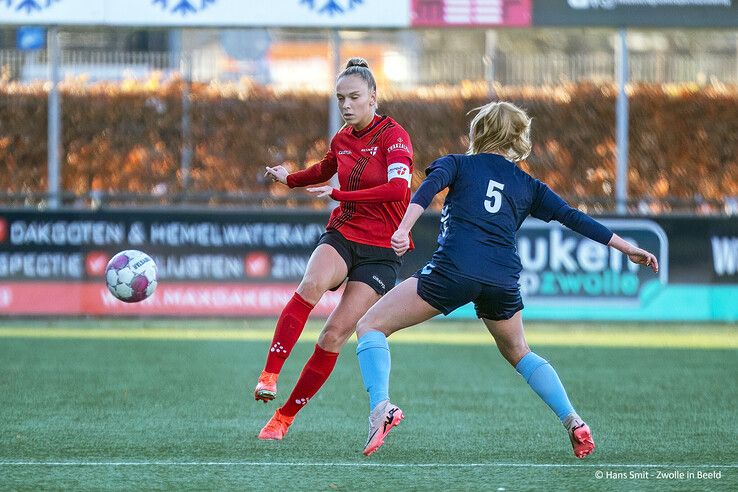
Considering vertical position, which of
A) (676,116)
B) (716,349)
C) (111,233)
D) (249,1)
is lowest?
(716,349)

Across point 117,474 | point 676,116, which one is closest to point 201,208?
point 676,116

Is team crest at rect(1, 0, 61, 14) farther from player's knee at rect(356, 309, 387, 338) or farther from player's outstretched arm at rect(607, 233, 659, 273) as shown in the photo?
player's outstretched arm at rect(607, 233, 659, 273)

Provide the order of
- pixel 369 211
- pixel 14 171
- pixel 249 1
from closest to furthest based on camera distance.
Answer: pixel 369 211 → pixel 249 1 → pixel 14 171

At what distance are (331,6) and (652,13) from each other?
4091 mm

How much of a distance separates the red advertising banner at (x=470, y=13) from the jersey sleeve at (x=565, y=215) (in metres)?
11.0

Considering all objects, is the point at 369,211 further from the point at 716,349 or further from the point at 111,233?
the point at 111,233

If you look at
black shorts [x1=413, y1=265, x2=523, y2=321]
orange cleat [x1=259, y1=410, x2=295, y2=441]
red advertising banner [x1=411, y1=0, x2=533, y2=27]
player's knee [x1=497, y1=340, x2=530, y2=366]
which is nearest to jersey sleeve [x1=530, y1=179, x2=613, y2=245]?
black shorts [x1=413, y1=265, x2=523, y2=321]

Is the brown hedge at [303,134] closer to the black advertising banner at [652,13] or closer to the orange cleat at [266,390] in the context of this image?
the black advertising banner at [652,13]

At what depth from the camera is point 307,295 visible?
695 centimetres

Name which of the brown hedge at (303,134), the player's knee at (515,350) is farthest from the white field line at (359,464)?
the brown hedge at (303,134)

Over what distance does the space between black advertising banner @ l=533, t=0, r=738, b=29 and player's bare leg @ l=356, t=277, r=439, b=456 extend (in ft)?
37.7

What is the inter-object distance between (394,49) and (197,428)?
43.5ft

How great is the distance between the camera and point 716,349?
13195 millimetres

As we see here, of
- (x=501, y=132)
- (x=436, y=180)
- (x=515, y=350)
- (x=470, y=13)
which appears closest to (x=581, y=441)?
(x=515, y=350)
